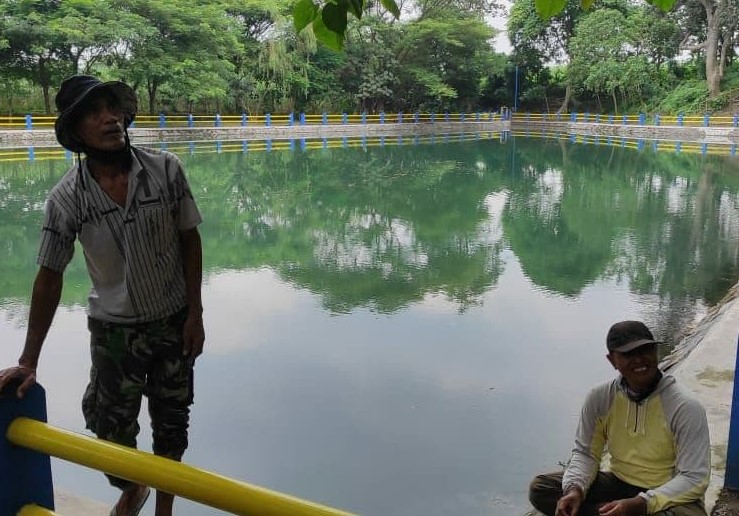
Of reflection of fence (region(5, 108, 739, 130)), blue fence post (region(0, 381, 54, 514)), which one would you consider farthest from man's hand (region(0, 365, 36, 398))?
reflection of fence (region(5, 108, 739, 130))

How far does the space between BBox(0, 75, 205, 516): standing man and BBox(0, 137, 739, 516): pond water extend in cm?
112

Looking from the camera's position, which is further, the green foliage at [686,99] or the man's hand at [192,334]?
the green foliage at [686,99]

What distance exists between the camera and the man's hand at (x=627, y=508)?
1.70m

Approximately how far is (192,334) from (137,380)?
176 millimetres

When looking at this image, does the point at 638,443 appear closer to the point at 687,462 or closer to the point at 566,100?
the point at 687,462

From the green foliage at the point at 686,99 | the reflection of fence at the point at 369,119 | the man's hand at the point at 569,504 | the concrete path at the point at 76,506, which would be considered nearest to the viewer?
the man's hand at the point at 569,504

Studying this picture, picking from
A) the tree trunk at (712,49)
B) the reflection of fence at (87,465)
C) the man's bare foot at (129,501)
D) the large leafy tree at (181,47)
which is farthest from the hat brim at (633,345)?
the tree trunk at (712,49)

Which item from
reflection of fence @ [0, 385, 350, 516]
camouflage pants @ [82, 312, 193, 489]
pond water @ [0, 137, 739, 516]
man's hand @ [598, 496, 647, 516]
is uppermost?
reflection of fence @ [0, 385, 350, 516]

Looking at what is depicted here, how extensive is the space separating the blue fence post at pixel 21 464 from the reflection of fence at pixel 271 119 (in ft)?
61.4

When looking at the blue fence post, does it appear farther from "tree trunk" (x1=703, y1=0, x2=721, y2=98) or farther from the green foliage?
the green foliage

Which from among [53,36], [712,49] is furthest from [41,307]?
[712,49]

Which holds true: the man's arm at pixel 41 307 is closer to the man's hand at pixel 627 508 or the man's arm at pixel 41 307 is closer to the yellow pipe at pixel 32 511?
the yellow pipe at pixel 32 511

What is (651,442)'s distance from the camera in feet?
6.00

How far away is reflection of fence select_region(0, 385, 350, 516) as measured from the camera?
0.88m
